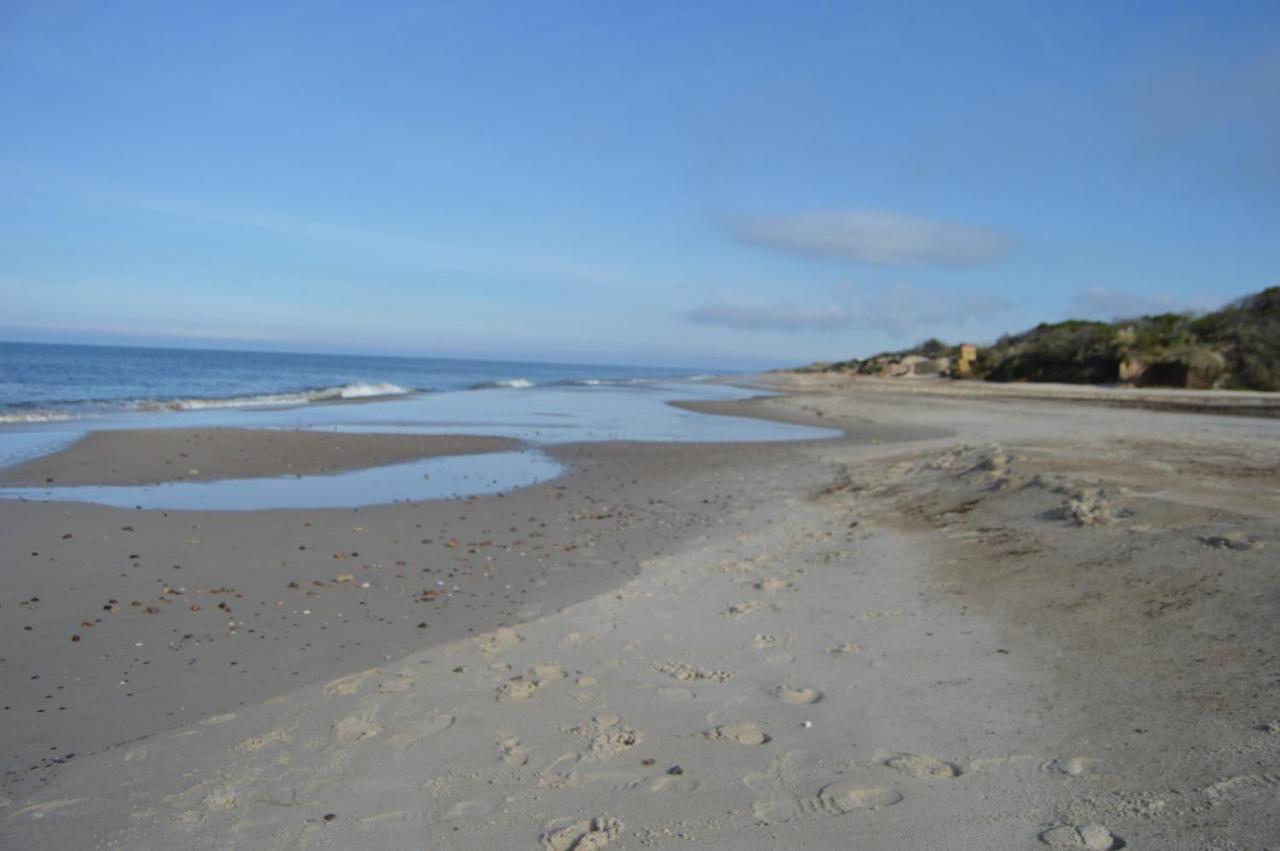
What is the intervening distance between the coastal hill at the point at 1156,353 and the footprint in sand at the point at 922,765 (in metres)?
33.9

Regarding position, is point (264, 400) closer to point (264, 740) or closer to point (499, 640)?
point (499, 640)

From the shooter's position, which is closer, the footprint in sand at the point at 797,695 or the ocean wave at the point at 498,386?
the footprint in sand at the point at 797,695

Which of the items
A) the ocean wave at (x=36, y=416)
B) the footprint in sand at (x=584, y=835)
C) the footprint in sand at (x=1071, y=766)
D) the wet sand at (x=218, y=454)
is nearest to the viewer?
the footprint in sand at (x=584, y=835)

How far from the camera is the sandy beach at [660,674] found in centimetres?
331

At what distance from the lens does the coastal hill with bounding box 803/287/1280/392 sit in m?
32.0

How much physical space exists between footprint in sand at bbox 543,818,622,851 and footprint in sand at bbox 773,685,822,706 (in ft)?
4.58

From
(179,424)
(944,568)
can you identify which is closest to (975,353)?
(179,424)

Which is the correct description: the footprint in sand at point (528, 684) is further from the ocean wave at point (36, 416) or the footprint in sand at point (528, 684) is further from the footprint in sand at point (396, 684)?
the ocean wave at point (36, 416)

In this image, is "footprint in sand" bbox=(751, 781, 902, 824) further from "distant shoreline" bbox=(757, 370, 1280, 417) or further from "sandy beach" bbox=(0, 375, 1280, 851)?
"distant shoreline" bbox=(757, 370, 1280, 417)

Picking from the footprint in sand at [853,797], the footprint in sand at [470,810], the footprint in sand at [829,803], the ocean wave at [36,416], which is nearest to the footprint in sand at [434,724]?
the footprint in sand at [470,810]

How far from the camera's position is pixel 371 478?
13.2 metres

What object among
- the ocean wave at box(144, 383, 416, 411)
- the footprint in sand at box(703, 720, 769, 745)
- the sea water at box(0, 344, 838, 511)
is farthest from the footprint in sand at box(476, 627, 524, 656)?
the ocean wave at box(144, 383, 416, 411)

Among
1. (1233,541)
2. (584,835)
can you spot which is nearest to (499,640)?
(584,835)

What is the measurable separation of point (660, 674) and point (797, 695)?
31.5 inches
